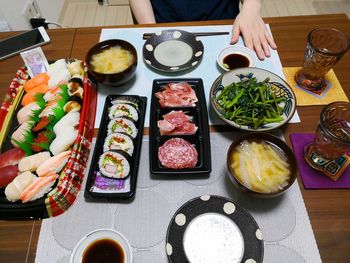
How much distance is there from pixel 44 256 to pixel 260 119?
3.06 ft

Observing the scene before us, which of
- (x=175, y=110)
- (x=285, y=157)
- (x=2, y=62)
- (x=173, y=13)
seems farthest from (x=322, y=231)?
(x=2, y=62)

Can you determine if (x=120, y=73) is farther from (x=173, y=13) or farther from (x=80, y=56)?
(x=173, y=13)

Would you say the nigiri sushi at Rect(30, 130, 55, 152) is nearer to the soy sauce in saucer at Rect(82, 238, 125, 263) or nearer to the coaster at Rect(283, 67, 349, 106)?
the soy sauce in saucer at Rect(82, 238, 125, 263)

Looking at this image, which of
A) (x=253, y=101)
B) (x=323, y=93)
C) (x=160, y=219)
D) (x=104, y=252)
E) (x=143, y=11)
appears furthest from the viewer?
(x=143, y=11)

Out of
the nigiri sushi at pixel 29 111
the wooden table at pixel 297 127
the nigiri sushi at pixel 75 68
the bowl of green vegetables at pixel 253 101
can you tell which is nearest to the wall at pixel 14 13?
the wooden table at pixel 297 127

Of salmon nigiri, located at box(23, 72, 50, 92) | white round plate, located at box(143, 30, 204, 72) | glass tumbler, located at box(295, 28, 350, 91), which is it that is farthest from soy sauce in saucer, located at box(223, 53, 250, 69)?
salmon nigiri, located at box(23, 72, 50, 92)

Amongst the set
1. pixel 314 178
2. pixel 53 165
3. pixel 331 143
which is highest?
pixel 53 165

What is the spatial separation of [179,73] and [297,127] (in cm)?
62

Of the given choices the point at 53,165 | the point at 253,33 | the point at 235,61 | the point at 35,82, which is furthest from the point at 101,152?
the point at 253,33

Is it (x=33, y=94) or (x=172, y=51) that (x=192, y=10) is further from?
(x=33, y=94)

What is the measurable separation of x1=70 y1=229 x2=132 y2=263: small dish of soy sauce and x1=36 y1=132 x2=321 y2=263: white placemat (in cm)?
6

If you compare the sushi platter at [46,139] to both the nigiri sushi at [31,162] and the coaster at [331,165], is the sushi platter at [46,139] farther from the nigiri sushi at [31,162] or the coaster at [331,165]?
the coaster at [331,165]

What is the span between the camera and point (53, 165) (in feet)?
3.63

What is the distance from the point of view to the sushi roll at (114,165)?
1.12m
